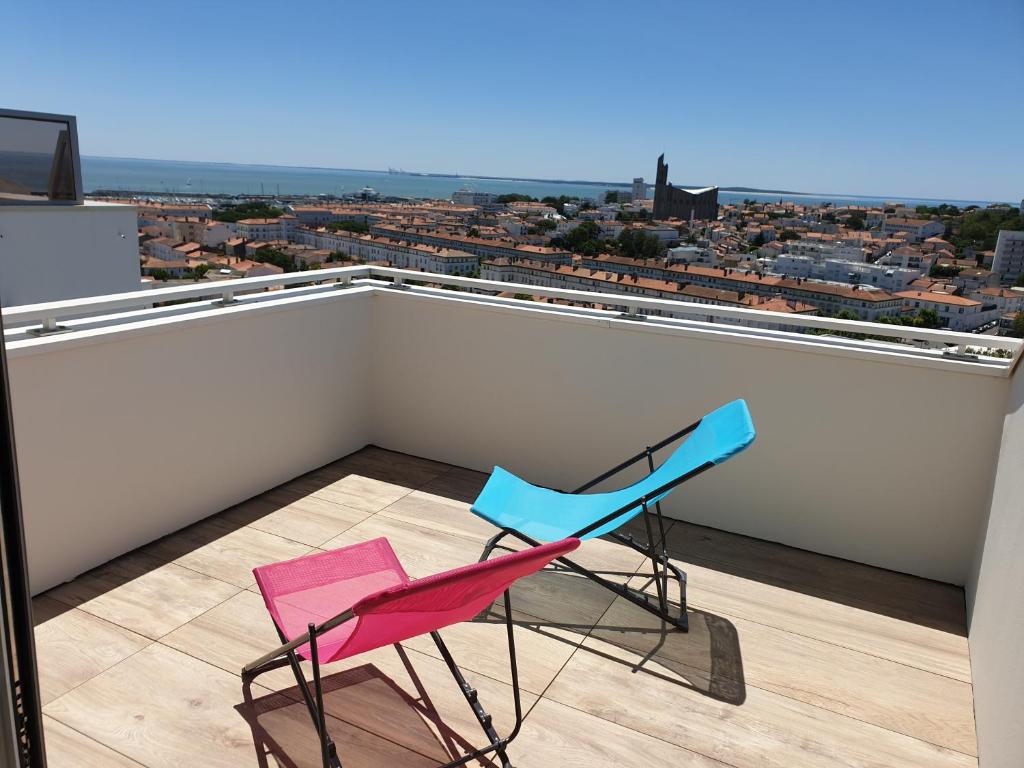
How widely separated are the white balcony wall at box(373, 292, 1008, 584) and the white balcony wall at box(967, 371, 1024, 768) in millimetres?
243

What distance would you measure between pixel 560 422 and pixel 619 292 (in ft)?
2.29

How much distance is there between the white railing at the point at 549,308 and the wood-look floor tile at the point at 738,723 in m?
1.49

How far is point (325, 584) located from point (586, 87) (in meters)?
21.1

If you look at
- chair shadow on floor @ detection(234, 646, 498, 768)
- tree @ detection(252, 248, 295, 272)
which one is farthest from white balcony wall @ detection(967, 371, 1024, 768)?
tree @ detection(252, 248, 295, 272)

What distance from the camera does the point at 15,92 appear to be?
4.30ft

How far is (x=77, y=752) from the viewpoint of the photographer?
1923 mm

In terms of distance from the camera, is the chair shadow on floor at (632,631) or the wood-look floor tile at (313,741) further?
the chair shadow on floor at (632,631)

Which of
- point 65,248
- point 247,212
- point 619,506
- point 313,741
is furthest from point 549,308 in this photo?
point 247,212

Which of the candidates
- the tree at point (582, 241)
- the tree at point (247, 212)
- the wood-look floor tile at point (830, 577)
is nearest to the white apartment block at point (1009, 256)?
the wood-look floor tile at point (830, 577)

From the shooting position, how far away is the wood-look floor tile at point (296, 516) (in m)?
3.15

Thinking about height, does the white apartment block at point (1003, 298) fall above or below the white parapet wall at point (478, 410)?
above

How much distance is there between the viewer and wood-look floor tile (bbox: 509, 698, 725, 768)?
1984 mm

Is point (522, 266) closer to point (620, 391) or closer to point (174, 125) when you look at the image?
point (620, 391)

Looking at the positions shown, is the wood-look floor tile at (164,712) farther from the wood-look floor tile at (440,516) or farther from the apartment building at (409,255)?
the apartment building at (409,255)
